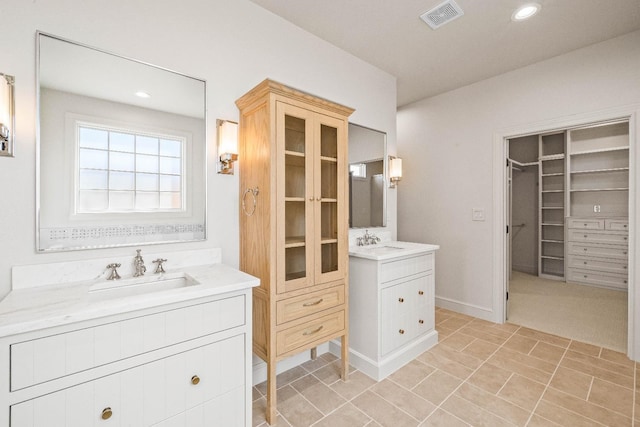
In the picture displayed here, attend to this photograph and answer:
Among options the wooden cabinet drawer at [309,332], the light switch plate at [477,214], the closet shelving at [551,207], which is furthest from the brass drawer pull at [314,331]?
the closet shelving at [551,207]

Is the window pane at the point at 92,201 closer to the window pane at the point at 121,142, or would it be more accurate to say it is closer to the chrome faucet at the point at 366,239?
the window pane at the point at 121,142

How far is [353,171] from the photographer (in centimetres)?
276

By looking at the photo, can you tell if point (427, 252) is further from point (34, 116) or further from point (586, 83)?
point (34, 116)

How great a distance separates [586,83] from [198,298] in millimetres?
3681

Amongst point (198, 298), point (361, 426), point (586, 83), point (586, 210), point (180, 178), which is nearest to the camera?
point (198, 298)

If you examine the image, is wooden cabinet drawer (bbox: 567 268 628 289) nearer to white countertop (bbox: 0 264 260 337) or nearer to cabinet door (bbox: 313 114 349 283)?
cabinet door (bbox: 313 114 349 283)

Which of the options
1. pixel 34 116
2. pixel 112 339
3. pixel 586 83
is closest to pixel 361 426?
pixel 112 339

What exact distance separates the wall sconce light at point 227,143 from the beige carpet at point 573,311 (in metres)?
3.43

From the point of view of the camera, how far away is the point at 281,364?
2.25 metres

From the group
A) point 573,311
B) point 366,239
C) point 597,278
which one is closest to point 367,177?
point 366,239

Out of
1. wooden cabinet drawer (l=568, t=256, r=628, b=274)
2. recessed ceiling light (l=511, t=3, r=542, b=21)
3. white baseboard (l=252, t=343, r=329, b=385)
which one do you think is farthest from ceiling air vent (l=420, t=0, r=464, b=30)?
wooden cabinet drawer (l=568, t=256, r=628, b=274)

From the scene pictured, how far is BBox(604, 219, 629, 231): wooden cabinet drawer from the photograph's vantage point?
4099mm

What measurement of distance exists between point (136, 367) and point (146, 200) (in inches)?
36.1

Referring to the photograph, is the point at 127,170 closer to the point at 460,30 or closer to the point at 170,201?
the point at 170,201
